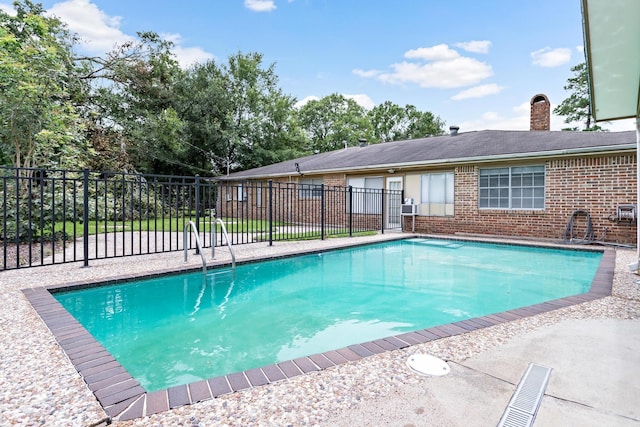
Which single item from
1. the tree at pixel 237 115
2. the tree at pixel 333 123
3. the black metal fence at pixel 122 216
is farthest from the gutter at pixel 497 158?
the tree at pixel 333 123

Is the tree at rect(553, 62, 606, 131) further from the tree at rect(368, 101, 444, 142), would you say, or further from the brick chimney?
the brick chimney

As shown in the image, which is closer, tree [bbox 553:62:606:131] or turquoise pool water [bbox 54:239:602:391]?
turquoise pool water [bbox 54:239:602:391]

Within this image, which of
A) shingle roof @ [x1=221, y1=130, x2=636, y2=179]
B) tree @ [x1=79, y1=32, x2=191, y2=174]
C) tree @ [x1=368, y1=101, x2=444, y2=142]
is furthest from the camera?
tree @ [x1=368, y1=101, x2=444, y2=142]

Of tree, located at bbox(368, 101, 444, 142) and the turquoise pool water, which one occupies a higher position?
tree, located at bbox(368, 101, 444, 142)

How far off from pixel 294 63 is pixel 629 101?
25853 millimetres

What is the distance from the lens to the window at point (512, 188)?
1028cm

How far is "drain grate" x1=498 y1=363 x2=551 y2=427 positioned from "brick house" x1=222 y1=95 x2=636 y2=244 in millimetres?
8739

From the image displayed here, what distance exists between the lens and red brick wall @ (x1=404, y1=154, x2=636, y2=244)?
8906 millimetres

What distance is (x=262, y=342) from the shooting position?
140 inches

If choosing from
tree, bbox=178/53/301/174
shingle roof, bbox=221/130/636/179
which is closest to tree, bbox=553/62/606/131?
shingle roof, bbox=221/130/636/179

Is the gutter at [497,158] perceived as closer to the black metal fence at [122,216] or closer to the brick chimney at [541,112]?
the black metal fence at [122,216]

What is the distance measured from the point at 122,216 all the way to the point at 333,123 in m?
30.8

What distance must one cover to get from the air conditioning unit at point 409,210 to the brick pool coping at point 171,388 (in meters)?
8.70

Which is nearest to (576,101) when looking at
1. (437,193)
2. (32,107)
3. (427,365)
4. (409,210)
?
(437,193)
